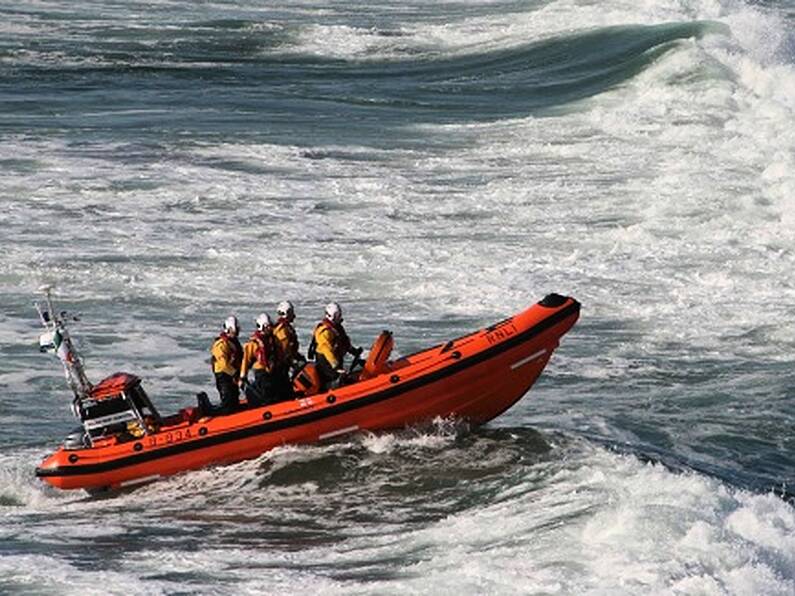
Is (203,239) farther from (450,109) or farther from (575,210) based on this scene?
(450,109)

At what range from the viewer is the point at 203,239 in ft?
89.8

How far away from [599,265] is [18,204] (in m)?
8.78

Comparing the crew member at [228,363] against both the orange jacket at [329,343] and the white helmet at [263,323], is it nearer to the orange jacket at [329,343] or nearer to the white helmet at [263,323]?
the white helmet at [263,323]

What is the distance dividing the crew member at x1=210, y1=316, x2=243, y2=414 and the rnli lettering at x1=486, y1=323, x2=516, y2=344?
2.14 meters

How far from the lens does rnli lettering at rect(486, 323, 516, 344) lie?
17.7 m

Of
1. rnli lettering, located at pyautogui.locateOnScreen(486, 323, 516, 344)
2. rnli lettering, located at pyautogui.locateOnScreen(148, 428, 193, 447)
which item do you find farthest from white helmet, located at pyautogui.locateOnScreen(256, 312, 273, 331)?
rnli lettering, located at pyautogui.locateOnScreen(486, 323, 516, 344)

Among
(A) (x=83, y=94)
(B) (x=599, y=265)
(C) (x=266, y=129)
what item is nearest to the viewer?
(B) (x=599, y=265)

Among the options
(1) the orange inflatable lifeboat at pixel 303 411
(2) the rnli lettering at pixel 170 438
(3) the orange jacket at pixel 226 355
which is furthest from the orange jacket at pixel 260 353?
(2) the rnli lettering at pixel 170 438

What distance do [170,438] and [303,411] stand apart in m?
1.18

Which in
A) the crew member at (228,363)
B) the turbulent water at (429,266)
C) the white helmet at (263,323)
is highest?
the white helmet at (263,323)

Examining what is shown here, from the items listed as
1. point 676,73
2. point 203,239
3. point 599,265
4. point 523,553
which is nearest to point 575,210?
point 599,265

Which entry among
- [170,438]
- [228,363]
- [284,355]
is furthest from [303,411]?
[170,438]

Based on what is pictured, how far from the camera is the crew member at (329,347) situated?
17703 mm

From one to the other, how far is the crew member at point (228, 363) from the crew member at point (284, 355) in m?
0.34
